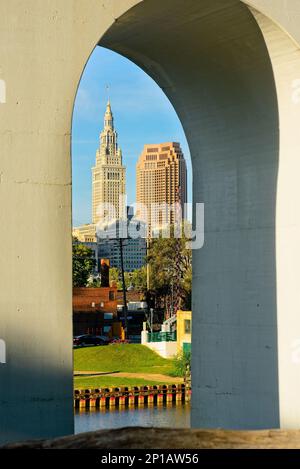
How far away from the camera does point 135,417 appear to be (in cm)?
3547

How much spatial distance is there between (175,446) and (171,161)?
144903 millimetres

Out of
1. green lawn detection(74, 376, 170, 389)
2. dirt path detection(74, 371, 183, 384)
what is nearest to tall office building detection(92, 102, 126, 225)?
dirt path detection(74, 371, 183, 384)

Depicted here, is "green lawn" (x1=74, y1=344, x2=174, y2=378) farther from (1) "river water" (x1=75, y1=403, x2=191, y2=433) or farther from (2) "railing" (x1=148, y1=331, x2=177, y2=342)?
(1) "river water" (x1=75, y1=403, x2=191, y2=433)

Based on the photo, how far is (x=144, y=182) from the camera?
167 m

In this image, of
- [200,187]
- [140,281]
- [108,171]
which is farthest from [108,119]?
[200,187]

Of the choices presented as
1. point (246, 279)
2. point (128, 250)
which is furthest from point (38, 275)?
point (128, 250)

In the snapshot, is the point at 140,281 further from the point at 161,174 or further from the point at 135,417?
the point at 161,174

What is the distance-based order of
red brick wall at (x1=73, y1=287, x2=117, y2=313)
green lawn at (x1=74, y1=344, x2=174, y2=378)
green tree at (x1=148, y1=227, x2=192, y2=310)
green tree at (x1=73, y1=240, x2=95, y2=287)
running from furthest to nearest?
green tree at (x1=73, y1=240, x2=95, y2=287), green tree at (x1=148, y1=227, x2=192, y2=310), red brick wall at (x1=73, y1=287, x2=117, y2=313), green lawn at (x1=74, y1=344, x2=174, y2=378)

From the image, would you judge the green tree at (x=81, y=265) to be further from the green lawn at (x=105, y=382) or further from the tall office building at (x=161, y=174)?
the tall office building at (x=161, y=174)

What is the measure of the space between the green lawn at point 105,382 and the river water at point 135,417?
3.17 metres

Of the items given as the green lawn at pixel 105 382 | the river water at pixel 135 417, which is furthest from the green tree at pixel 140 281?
the river water at pixel 135 417

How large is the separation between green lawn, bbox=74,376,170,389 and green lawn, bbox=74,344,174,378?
2.91 m

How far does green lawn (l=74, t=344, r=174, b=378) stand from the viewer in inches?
1842
